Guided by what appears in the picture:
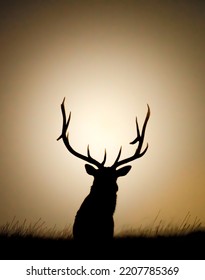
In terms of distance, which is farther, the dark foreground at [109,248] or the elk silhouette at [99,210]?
the elk silhouette at [99,210]

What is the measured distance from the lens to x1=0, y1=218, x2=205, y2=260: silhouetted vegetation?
7.07 meters

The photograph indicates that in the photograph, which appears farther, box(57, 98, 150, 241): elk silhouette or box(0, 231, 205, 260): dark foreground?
box(57, 98, 150, 241): elk silhouette

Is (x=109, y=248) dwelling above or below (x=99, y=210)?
below

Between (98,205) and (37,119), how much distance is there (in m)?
7.66

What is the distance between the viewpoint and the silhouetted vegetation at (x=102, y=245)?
7066 mm

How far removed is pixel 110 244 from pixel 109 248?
0.09 metres

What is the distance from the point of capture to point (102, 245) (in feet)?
24.2

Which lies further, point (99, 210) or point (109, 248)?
point (99, 210)

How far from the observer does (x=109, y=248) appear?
7391 mm

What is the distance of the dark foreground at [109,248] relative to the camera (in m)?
7.03

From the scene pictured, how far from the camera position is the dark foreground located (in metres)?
7.03

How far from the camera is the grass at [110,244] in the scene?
7070 mm

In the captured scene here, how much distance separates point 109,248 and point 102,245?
0.10m
